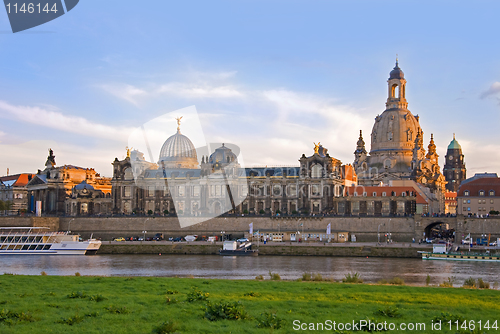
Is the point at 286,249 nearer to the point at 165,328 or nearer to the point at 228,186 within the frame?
the point at 228,186

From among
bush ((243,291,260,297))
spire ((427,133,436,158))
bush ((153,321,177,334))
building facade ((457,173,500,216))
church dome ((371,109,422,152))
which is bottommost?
bush ((243,291,260,297))

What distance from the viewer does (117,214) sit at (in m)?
111

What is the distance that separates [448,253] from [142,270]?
128 feet

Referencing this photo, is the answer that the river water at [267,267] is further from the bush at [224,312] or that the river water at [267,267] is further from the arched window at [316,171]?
the arched window at [316,171]

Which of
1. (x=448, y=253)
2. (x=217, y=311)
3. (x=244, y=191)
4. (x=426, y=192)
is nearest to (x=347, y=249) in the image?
(x=448, y=253)

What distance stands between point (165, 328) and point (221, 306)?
2.42m

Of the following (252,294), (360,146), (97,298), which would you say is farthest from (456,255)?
(360,146)

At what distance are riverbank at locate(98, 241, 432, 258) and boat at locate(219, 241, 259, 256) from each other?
1.75 m

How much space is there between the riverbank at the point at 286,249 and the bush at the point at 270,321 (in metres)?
60.6

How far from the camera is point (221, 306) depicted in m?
19.2

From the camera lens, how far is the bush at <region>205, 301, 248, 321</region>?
741 inches

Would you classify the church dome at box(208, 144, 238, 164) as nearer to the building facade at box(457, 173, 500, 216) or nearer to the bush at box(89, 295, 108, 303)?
the building facade at box(457, 173, 500, 216)

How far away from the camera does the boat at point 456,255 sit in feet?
228

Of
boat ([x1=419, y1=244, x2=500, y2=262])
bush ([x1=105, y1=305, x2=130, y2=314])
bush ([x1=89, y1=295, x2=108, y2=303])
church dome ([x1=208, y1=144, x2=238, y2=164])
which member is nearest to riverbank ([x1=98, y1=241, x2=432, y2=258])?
boat ([x1=419, y1=244, x2=500, y2=262])
